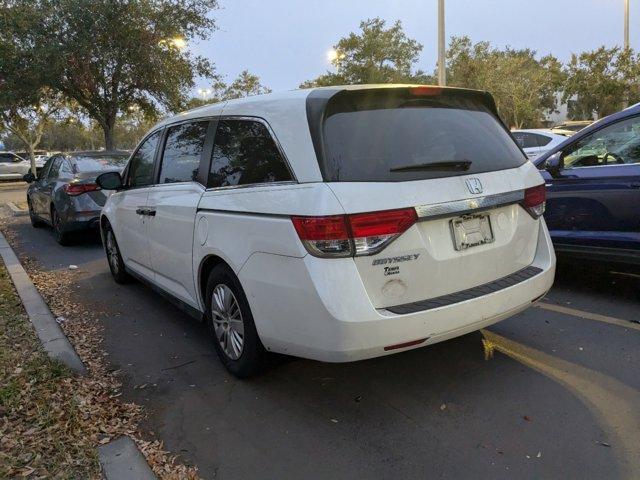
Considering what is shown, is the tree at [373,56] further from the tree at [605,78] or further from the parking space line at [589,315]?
the parking space line at [589,315]

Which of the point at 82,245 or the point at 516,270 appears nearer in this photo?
the point at 516,270

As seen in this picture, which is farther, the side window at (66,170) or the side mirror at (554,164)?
the side window at (66,170)

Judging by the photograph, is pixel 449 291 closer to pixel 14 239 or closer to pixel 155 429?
pixel 155 429

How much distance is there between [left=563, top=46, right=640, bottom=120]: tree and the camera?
29.0m

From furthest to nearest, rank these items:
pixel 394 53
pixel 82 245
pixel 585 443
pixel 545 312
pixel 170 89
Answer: pixel 394 53, pixel 170 89, pixel 82 245, pixel 545 312, pixel 585 443

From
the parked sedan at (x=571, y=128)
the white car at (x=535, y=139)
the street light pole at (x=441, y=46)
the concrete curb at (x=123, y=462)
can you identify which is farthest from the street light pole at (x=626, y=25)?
the concrete curb at (x=123, y=462)

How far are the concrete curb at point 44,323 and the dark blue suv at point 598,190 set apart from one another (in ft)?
14.2

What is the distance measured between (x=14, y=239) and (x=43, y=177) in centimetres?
128

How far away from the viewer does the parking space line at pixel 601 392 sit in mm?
2733

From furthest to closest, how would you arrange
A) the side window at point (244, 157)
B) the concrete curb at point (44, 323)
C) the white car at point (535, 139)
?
1. the white car at point (535, 139)
2. the concrete curb at point (44, 323)
3. the side window at point (244, 157)

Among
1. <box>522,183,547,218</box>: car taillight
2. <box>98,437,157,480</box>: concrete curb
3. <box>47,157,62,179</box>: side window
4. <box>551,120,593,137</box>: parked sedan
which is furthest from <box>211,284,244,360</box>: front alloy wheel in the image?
<box>551,120,593,137</box>: parked sedan

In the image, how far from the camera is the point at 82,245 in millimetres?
9094

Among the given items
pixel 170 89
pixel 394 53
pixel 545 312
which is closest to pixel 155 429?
pixel 545 312

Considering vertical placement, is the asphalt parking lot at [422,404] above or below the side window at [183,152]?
below
